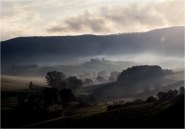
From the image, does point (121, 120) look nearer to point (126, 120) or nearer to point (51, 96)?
point (126, 120)

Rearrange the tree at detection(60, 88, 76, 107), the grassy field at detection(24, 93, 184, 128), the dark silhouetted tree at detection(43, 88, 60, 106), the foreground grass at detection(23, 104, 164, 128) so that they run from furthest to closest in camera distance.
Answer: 1. the tree at detection(60, 88, 76, 107)
2. the dark silhouetted tree at detection(43, 88, 60, 106)
3. the foreground grass at detection(23, 104, 164, 128)
4. the grassy field at detection(24, 93, 184, 128)

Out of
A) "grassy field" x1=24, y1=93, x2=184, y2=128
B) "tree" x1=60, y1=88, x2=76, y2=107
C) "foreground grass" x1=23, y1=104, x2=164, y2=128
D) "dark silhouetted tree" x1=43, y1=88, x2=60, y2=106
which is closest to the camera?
"grassy field" x1=24, y1=93, x2=184, y2=128

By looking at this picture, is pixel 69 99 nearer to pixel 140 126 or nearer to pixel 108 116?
pixel 108 116

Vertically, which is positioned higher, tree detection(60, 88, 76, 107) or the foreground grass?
tree detection(60, 88, 76, 107)

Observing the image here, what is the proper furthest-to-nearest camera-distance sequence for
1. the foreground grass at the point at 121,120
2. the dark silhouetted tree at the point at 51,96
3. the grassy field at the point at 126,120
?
1. the dark silhouetted tree at the point at 51,96
2. the foreground grass at the point at 121,120
3. the grassy field at the point at 126,120

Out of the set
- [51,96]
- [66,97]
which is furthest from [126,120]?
[66,97]

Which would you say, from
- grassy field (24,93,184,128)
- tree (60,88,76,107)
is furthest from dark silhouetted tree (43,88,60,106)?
grassy field (24,93,184,128)

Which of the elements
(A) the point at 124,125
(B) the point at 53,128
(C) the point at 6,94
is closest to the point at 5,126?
(B) the point at 53,128

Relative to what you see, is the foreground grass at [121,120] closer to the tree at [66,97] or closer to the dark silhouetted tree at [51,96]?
the dark silhouetted tree at [51,96]

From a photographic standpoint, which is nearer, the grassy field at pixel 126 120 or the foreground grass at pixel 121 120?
the grassy field at pixel 126 120

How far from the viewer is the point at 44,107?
14012cm

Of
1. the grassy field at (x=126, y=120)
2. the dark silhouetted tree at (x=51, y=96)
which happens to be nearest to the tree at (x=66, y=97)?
the dark silhouetted tree at (x=51, y=96)

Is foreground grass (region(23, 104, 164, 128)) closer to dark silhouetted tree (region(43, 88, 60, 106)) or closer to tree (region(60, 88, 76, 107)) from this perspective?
dark silhouetted tree (region(43, 88, 60, 106))

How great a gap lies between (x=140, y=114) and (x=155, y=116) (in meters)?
6.24
